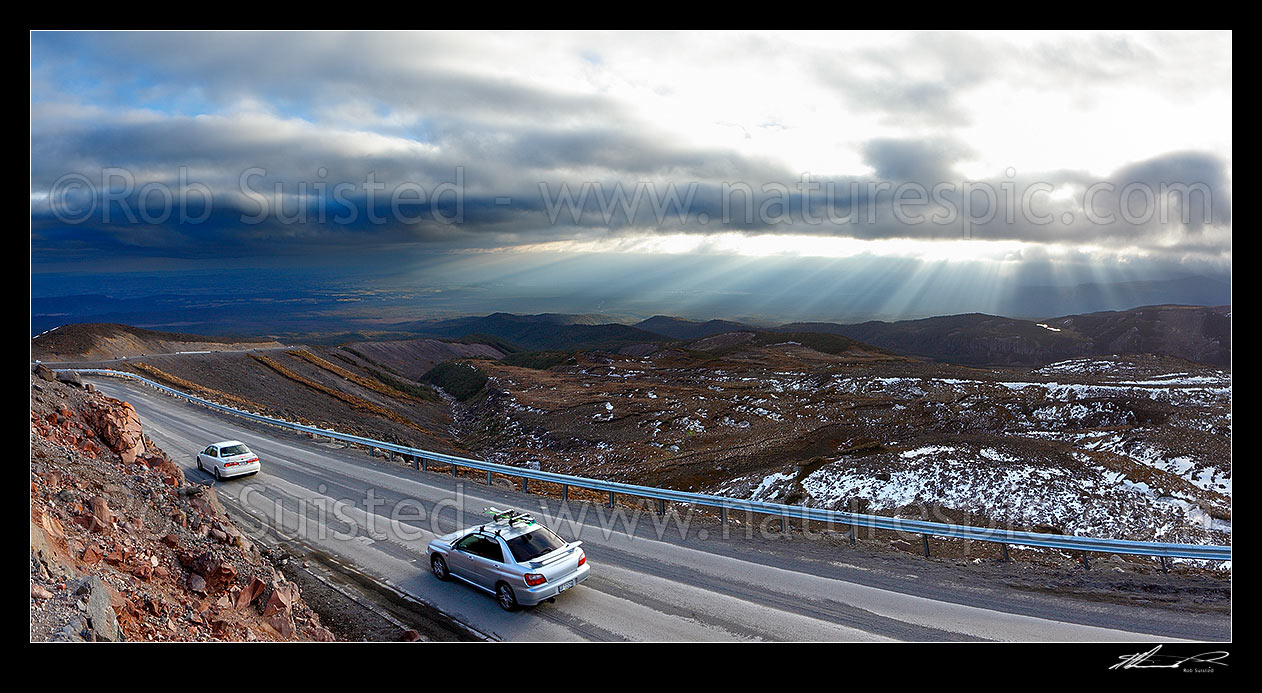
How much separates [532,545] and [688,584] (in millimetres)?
3357

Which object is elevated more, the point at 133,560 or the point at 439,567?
the point at 133,560

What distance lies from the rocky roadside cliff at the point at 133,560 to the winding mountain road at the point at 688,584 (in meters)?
2.50

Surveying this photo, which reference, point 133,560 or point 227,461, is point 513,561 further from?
point 227,461

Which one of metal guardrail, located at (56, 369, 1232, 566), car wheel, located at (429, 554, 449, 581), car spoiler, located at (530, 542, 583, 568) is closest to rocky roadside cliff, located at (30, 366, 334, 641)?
car wheel, located at (429, 554, 449, 581)

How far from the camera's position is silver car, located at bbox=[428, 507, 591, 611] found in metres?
10.7

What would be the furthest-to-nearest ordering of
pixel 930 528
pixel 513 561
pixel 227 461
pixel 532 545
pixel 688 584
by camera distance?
pixel 227 461
pixel 930 528
pixel 688 584
pixel 532 545
pixel 513 561

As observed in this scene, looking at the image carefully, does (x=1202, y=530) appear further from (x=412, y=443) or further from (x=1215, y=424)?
(x=412, y=443)

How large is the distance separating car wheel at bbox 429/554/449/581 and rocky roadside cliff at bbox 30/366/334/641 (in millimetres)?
2272
